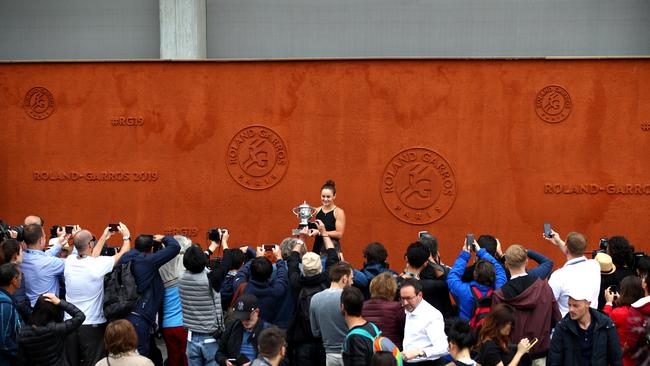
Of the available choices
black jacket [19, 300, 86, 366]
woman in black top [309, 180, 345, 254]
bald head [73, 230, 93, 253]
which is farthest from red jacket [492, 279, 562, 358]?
woman in black top [309, 180, 345, 254]

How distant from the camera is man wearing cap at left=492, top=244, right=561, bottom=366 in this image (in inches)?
299

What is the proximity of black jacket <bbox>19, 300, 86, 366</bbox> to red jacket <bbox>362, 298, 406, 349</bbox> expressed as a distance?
2.67 m

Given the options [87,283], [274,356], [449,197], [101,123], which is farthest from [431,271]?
[101,123]

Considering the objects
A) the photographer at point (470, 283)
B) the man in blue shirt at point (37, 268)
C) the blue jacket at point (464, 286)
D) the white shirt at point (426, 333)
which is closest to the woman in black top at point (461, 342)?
the white shirt at point (426, 333)

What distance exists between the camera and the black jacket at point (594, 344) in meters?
6.92

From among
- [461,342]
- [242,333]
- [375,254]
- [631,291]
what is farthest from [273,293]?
[631,291]

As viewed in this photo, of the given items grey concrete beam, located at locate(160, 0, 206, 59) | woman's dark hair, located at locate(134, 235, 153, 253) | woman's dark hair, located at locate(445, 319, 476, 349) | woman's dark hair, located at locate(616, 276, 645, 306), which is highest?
grey concrete beam, located at locate(160, 0, 206, 59)

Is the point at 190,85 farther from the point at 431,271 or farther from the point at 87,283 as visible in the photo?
the point at 431,271

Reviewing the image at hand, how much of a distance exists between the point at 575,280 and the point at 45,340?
486cm

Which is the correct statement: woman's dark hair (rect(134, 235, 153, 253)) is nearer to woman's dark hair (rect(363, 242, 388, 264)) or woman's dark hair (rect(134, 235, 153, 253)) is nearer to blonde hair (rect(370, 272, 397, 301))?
woman's dark hair (rect(363, 242, 388, 264))

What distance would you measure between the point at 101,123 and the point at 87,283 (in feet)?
18.9

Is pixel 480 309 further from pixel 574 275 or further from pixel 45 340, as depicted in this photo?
pixel 45 340

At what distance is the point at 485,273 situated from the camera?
7977 mm

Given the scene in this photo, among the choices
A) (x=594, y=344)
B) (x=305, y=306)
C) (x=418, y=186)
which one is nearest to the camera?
(x=594, y=344)
